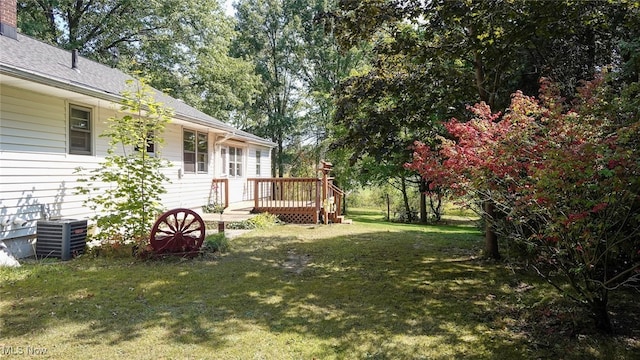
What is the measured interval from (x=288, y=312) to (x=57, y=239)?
4.75m

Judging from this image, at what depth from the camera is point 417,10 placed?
688 cm

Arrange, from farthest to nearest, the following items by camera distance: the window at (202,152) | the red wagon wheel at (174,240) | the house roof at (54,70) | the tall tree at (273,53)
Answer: the tall tree at (273,53)
the window at (202,152)
the red wagon wheel at (174,240)
the house roof at (54,70)

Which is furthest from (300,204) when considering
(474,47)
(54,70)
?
(54,70)

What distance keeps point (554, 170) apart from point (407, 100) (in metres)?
5.14

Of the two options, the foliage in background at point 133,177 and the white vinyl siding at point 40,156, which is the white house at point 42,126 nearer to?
the white vinyl siding at point 40,156

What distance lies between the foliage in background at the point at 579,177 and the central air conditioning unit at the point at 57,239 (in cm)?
652

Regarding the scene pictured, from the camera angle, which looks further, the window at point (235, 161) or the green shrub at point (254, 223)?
the window at point (235, 161)

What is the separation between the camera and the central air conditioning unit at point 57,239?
6441 mm

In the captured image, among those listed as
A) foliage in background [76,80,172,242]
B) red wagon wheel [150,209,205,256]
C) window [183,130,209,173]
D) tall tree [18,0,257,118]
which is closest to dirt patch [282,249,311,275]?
red wagon wheel [150,209,205,256]

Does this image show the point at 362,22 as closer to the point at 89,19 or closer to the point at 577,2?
the point at 577,2

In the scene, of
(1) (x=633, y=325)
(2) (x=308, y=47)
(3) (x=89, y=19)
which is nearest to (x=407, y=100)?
(1) (x=633, y=325)

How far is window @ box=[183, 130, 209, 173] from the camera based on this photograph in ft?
39.0

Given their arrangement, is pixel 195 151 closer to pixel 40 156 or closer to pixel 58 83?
pixel 40 156

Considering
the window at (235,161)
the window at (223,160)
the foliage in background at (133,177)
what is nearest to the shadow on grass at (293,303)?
the foliage in background at (133,177)
